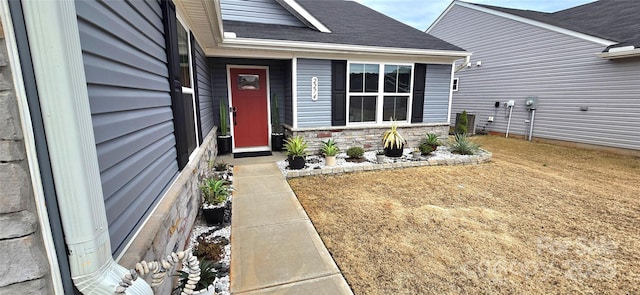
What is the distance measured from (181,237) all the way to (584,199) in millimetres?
5419

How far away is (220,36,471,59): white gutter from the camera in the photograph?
16.9 ft

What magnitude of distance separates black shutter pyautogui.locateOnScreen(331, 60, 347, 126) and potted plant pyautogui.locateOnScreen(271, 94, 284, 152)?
1.40 metres

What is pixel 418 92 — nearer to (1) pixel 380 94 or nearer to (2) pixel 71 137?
(1) pixel 380 94

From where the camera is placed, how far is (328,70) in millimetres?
6117

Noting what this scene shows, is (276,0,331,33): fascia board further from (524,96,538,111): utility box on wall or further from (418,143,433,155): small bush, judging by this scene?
(524,96,538,111): utility box on wall

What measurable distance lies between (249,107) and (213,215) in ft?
13.4

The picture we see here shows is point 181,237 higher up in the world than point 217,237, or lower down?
higher up

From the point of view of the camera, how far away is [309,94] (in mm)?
6074

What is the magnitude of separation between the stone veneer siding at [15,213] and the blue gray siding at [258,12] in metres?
6.46

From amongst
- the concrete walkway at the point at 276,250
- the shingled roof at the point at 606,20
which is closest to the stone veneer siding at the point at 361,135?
the concrete walkway at the point at 276,250

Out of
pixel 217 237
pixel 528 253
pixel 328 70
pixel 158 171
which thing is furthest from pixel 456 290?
pixel 328 70

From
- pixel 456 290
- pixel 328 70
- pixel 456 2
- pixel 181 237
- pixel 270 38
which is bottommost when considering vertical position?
pixel 456 290

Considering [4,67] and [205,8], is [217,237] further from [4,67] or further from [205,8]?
[205,8]

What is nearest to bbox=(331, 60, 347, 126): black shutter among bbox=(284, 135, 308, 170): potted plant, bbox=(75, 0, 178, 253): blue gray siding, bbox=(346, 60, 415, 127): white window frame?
bbox=(346, 60, 415, 127): white window frame
